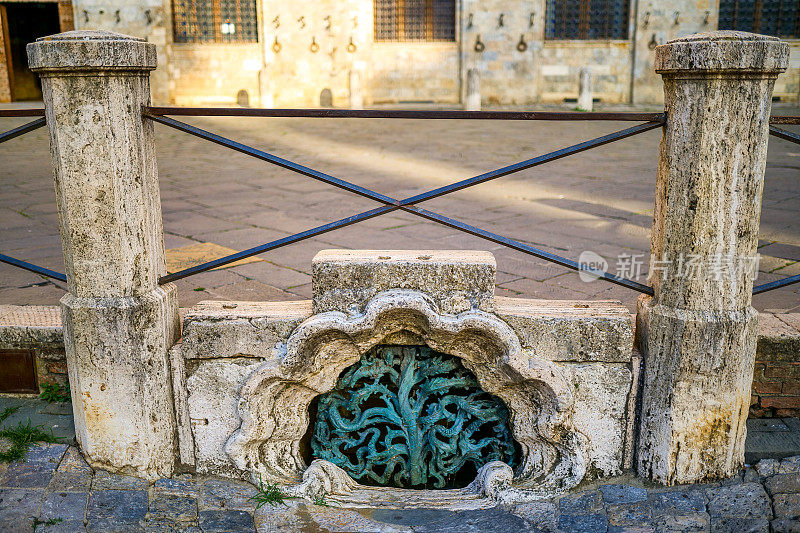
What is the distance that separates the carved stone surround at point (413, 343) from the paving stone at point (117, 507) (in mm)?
198

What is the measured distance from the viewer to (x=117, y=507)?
229 cm

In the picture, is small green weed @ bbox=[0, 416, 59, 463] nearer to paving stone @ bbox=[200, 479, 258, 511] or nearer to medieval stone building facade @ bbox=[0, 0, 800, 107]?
paving stone @ bbox=[200, 479, 258, 511]

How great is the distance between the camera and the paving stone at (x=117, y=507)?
223cm

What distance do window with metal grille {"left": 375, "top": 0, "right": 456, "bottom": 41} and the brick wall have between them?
15685 mm

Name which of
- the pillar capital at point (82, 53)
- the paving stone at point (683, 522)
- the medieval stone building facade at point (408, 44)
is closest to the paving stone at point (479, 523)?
the paving stone at point (683, 522)

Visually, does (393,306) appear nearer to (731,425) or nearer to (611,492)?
(611,492)

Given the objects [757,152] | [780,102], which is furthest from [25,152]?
[780,102]

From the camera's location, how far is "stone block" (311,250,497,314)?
7.50 ft

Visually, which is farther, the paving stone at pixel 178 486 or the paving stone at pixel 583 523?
the paving stone at pixel 178 486

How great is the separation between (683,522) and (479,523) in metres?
0.62

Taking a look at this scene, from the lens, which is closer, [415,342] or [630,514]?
[630,514]

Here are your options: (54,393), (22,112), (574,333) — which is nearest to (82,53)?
(22,112)

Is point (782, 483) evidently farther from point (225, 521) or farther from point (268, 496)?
point (225, 521)

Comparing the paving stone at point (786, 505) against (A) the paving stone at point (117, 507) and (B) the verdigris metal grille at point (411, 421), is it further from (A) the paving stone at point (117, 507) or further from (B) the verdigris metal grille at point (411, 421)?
(A) the paving stone at point (117, 507)
